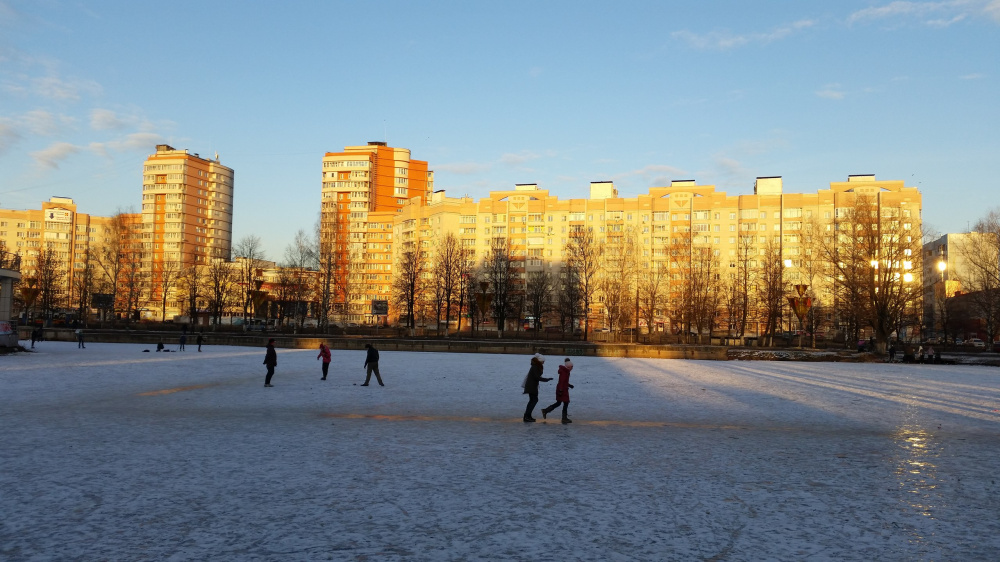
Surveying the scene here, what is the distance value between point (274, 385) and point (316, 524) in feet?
54.0

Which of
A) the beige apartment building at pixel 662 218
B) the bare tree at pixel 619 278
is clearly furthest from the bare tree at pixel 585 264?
the beige apartment building at pixel 662 218

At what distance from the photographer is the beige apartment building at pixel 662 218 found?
123 meters

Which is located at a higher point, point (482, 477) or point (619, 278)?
point (619, 278)

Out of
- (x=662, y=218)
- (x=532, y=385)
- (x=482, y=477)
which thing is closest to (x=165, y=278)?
(x=662, y=218)

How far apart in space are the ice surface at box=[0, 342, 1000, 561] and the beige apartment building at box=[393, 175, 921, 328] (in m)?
102

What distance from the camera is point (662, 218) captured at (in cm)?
12888

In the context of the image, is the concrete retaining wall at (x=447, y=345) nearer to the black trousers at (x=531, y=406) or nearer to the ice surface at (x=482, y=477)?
the ice surface at (x=482, y=477)

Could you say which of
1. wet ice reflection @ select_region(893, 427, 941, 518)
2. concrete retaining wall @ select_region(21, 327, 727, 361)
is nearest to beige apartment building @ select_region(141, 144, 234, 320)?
concrete retaining wall @ select_region(21, 327, 727, 361)

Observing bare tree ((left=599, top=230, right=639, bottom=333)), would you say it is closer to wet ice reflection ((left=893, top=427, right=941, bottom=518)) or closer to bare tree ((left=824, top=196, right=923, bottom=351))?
bare tree ((left=824, top=196, right=923, bottom=351))

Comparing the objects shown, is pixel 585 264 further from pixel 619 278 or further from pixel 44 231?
pixel 44 231

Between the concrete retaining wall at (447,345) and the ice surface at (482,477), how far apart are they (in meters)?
25.4

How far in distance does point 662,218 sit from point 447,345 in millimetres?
87305

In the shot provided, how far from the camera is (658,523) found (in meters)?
7.64

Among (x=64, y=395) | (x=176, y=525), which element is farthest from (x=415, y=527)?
(x=64, y=395)
